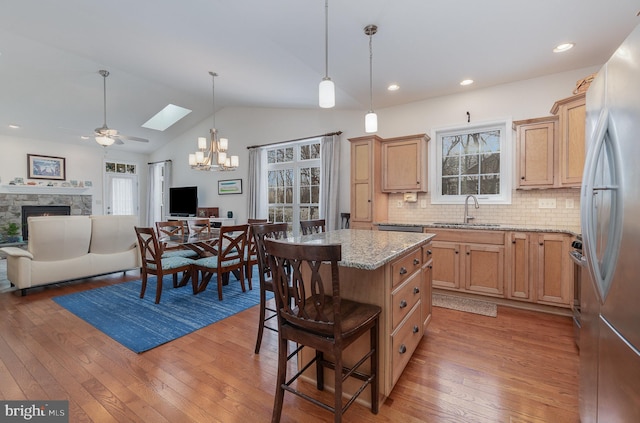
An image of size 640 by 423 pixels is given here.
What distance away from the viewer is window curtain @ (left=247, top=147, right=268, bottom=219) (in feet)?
20.6

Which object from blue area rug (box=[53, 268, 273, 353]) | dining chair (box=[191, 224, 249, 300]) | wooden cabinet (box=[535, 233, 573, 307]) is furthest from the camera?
dining chair (box=[191, 224, 249, 300])

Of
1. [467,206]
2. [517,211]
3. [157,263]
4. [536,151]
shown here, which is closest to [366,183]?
[467,206]


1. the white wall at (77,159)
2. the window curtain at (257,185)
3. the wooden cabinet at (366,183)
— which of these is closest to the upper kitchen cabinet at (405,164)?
the wooden cabinet at (366,183)

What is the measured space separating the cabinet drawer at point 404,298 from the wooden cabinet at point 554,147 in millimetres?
2233

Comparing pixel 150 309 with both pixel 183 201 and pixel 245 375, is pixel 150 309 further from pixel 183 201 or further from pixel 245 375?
pixel 183 201

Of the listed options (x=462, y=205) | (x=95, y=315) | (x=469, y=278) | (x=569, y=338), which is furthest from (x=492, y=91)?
(x=95, y=315)

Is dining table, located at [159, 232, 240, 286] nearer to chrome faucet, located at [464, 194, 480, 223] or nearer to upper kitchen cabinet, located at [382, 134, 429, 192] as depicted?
upper kitchen cabinet, located at [382, 134, 429, 192]

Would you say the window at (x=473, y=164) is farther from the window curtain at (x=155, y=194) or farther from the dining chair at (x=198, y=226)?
the window curtain at (x=155, y=194)

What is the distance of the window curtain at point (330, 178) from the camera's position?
5.04m

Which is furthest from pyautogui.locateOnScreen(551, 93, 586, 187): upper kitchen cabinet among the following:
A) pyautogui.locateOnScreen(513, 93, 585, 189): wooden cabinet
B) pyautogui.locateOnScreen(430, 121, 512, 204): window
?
pyautogui.locateOnScreen(430, 121, 512, 204): window

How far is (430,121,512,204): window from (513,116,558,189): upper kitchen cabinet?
0.26m

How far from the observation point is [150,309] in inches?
124

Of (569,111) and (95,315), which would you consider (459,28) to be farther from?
(95,315)

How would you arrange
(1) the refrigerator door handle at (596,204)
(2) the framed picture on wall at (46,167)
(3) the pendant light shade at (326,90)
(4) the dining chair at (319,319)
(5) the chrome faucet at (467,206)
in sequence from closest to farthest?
(1) the refrigerator door handle at (596,204) < (4) the dining chair at (319,319) < (3) the pendant light shade at (326,90) < (5) the chrome faucet at (467,206) < (2) the framed picture on wall at (46,167)
